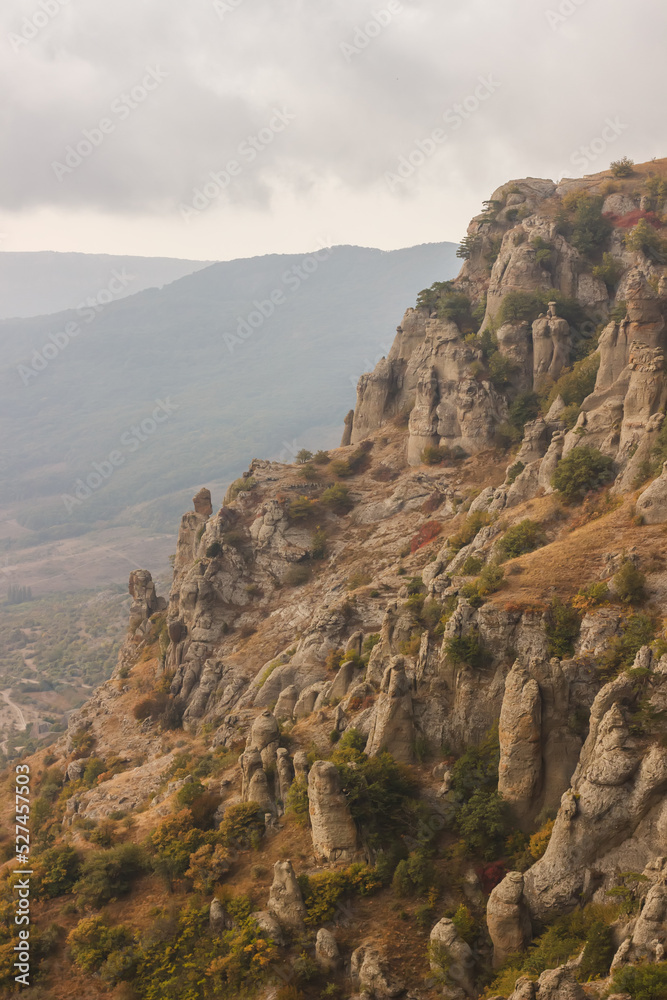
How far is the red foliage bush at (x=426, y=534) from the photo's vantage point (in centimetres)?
4475

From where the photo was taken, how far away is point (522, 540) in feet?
103

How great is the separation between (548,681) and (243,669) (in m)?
26.7

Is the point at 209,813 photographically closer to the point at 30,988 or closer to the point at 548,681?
the point at 30,988

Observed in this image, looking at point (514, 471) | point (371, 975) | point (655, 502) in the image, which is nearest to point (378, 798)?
point (371, 975)

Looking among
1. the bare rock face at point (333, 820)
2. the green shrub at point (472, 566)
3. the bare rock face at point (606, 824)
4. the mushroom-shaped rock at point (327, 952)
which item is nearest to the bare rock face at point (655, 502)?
the green shrub at point (472, 566)

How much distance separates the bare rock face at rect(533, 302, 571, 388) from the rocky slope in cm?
20

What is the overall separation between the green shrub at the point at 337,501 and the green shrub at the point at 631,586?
3032 cm

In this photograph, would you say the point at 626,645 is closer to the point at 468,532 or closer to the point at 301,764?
the point at 301,764

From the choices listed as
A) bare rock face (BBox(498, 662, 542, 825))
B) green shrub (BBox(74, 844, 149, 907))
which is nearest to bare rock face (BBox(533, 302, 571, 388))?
bare rock face (BBox(498, 662, 542, 825))

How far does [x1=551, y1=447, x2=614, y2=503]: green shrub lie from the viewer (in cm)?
3186

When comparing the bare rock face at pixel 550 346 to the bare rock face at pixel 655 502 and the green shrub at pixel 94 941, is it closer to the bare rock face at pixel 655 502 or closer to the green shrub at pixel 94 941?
the bare rock face at pixel 655 502

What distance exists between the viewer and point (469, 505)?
144 ft

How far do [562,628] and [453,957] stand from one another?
10310mm

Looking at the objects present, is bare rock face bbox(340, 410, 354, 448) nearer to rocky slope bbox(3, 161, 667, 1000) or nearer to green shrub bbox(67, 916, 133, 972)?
rocky slope bbox(3, 161, 667, 1000)
